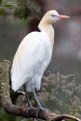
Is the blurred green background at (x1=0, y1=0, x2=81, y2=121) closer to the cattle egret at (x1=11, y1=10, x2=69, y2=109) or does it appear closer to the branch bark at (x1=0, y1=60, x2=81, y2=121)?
the cattle egret at (x1=11, y1=10, x2=69, y2=109)

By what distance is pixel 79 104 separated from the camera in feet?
9.84

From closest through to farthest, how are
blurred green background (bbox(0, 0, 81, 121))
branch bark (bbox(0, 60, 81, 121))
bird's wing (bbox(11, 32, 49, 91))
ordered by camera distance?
branch bark (bbox(0, 60, 81, 121)), bird's wing (bbox(11, 32, 49, 91)), blurred green background (bbox(0, 0, 81, 121))

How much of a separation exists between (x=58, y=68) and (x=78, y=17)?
0.53 meters

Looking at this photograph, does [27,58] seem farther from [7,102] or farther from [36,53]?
[7,102]

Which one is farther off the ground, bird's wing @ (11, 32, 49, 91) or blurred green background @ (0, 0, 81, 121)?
bird's wing @ (11, 32, 49, 91)

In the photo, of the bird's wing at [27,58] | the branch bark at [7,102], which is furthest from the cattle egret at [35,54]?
the branch bark at [7,102]

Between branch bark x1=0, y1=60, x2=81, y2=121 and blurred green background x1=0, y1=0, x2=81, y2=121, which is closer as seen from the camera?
branch bark x1=0, y1=60, x2=81, y2=121

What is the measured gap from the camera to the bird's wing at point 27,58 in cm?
290

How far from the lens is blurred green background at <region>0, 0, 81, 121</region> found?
3115 millimetres

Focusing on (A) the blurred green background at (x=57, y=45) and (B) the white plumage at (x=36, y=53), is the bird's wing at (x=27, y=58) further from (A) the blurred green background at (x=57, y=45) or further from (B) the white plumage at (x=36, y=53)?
(A) the blurred green background at (x=57, y=45)

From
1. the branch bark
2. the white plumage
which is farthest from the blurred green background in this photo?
the branch bark

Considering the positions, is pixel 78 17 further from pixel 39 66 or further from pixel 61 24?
pixel 39 66

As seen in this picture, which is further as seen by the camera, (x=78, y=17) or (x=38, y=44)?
(x=78, y=17)

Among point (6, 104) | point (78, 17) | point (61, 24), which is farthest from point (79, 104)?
point (61, 24)
